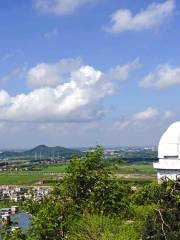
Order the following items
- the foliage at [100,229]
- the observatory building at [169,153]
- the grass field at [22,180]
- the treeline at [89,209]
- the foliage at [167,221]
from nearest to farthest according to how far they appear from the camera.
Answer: the foliage at [167,221], the foliage at [100,229], the treeline at [89,209], the observatory building at [169,153], the grass field at [22,180]

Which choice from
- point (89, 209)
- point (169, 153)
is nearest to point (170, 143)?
point (169, 153)

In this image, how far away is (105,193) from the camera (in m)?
17.9

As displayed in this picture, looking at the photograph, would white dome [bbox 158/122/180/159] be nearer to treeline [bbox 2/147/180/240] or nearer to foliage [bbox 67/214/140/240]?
treeline [bbox 2/147/180/240]

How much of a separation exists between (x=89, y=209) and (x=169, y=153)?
75.3 ft

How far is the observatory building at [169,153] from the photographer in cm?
3878

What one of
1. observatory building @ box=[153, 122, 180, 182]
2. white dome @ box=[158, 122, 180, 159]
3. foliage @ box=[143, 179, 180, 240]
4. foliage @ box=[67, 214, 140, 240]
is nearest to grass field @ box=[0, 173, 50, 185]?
white dome @ box=[158, 122, 180, 159]

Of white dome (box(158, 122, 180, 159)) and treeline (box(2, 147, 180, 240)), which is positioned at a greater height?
white dome (box(158, 122, 180, 159))

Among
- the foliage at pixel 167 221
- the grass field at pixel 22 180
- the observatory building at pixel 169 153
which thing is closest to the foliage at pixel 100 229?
the foliage at pixel 167 221

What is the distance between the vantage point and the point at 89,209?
1731 centimetres

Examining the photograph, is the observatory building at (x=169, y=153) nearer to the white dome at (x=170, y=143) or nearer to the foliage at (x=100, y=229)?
the white dome at (x=170, y=143)

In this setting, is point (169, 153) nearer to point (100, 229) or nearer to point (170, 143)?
point (170, 143)

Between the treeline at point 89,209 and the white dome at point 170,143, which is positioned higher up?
the white dome at point 170,143

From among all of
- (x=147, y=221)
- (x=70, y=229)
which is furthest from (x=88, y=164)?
(x=147, y=221)

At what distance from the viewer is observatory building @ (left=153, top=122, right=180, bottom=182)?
3878 cm
